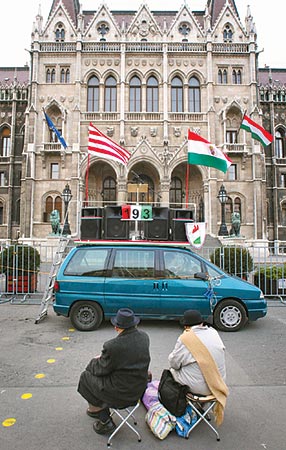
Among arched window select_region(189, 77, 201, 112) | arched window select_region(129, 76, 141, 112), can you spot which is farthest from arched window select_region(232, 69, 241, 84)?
arched window select_region(129, 76, 141, 112)

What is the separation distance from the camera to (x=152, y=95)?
93.1 ft

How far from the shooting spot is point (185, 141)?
27375mm

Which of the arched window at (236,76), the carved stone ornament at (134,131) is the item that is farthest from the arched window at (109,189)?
the arched window at (236,76)

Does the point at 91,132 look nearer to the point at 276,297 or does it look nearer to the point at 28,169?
the point at 276,297

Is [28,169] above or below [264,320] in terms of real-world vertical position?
above

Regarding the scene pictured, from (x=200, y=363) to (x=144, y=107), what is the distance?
27488 mm

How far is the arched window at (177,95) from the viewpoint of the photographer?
1112 inches

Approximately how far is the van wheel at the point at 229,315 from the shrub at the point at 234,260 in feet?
11.9

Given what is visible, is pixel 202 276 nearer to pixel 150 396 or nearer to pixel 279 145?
pixel 150 396

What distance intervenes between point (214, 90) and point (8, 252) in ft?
80.5

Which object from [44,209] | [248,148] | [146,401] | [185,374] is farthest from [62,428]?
[248,148]

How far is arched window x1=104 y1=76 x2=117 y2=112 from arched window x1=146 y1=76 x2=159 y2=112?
3.08m

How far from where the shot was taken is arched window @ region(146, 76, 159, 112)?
28.3 m

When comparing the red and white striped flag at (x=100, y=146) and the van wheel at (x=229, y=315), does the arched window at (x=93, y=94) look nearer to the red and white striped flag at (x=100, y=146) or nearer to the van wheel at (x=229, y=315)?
the red and white striped flag at (x=100, y=146)
